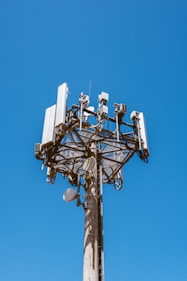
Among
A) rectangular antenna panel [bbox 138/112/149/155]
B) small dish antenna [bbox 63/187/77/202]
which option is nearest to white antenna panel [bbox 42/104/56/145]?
small dish antenna [bbox 63/187/77/202]

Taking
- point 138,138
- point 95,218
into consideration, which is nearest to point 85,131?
point 138,138

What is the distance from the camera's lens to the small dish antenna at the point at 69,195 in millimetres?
11727

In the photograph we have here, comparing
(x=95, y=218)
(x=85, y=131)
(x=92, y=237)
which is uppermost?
(x=85, y=131)

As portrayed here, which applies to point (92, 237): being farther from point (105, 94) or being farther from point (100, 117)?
point (105, 94)

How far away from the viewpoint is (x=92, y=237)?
1101 cm

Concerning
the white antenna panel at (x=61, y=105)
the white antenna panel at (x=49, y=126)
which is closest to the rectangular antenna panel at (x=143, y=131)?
the white antenna panel at (x=61, y=105)

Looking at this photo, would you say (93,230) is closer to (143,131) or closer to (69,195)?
(69,195)

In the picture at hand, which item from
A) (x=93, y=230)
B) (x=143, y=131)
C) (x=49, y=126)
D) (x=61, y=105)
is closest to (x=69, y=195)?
(x=93, y=230)

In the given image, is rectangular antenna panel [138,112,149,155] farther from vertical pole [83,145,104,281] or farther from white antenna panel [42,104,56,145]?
white antenna panel [42,104,56,145]

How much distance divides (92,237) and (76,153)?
4213 millimetres

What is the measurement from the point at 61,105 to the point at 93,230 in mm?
4842

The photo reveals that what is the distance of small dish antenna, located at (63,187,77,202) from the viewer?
11727mm

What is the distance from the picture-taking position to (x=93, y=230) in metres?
11.2

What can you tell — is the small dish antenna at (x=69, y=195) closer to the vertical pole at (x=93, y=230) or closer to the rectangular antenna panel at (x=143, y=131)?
the vertical pole at (x=93, y=230)
